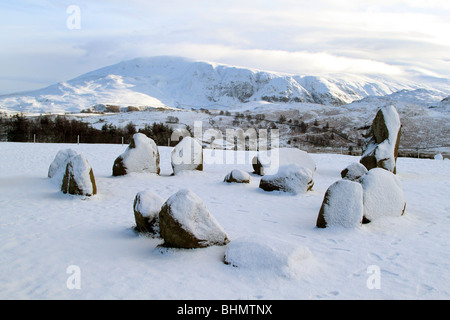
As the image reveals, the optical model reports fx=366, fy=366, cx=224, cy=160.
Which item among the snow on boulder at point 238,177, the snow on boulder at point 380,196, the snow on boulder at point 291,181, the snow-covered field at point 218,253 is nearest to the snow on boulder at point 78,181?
the snow-covered field at point 218,253

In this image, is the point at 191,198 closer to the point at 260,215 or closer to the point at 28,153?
the point at 260,215

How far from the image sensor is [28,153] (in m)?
20.0

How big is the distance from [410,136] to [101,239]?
155 ft

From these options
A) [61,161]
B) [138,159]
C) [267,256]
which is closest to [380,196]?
[267,256]

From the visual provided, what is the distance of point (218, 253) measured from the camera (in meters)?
5.88

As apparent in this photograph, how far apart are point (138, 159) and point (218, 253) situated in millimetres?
8879

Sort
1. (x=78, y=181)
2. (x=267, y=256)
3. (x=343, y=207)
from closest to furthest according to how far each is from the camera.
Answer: (x=267, y=256) < (x=343, y=207) < (x=78, y=181)

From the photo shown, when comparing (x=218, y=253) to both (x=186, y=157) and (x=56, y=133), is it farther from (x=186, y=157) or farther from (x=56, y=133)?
(x=56, y=133)

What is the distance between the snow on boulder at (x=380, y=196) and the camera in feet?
26.0

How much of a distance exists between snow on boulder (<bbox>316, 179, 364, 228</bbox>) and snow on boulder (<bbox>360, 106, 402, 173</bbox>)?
7656 mm

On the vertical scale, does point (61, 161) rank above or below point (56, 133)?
below

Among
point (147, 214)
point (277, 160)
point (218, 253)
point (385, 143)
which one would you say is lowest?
point (218, 253)

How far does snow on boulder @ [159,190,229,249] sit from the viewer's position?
593 centimetres
